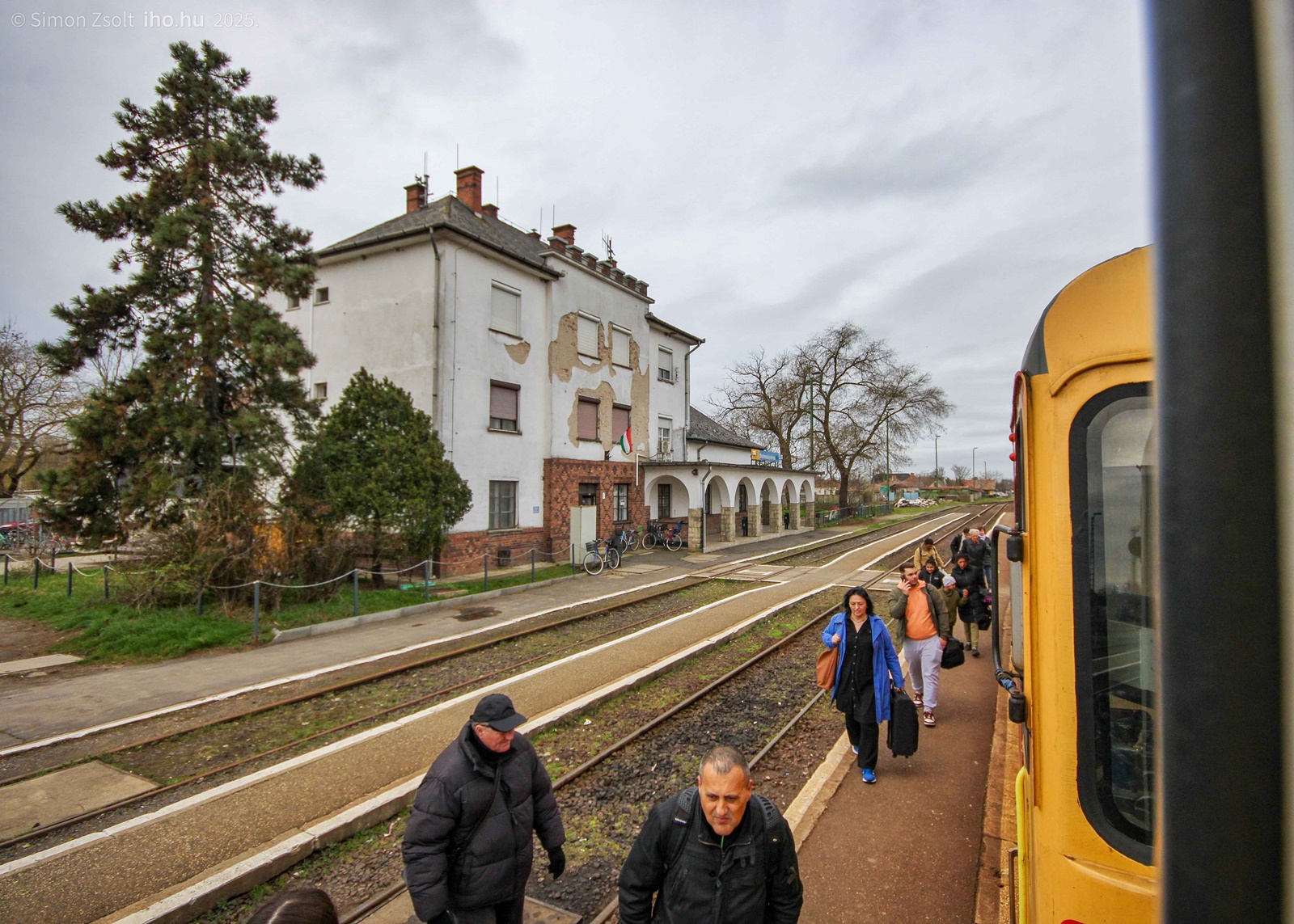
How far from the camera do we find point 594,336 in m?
24.9

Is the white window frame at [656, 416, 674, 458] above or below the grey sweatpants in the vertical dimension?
above

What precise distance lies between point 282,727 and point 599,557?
44.4 ft

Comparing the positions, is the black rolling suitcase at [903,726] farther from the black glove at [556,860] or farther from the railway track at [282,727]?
the railway track at [282,727]

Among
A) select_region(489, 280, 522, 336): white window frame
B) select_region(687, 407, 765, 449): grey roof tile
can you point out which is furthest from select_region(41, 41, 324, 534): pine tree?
select_region(687, 407, 765, 449): grey roof tile

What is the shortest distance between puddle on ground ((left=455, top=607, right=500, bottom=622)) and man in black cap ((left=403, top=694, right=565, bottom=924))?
32.9 ft

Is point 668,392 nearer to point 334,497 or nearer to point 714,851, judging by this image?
point 334,497

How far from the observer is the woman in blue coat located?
19.0ft

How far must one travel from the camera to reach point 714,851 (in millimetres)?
2938

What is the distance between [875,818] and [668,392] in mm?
25473

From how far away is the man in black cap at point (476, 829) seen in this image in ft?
10.7

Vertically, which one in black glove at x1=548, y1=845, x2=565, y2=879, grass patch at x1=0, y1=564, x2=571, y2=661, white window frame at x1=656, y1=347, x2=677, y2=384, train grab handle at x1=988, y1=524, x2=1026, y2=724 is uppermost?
white window frame at x1=656, y1=347, x2=677, y2=384

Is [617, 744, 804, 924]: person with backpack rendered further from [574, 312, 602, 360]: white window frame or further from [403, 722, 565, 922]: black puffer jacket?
[574, 312, 602, 360]: white window frame

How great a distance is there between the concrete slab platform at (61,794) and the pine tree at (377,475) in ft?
26.7

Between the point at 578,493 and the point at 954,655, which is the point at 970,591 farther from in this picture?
the point at 578,493
